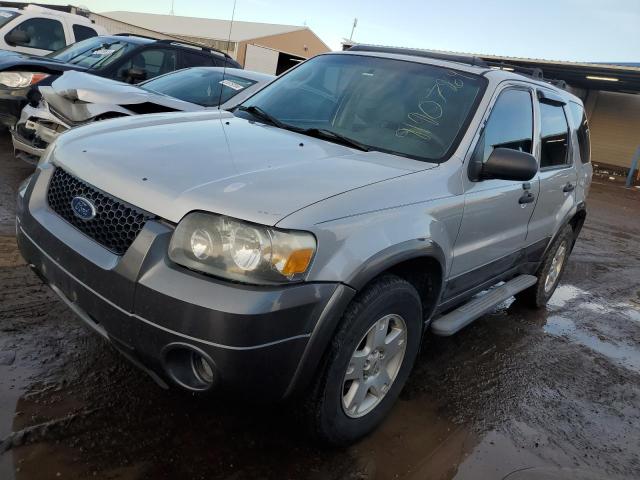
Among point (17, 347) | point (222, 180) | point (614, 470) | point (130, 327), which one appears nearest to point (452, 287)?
point (614, 470)

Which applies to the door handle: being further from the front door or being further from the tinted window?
the tinted window

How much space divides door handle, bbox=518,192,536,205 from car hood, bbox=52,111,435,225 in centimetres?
108

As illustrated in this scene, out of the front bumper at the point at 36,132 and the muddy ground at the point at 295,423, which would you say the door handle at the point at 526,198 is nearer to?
the muddy ground at the point at 295,423

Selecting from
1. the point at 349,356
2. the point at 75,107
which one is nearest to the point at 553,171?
the point at 349,356

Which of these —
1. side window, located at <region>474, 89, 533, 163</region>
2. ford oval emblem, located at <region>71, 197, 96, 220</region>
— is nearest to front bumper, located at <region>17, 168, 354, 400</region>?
ford oval emblem, located at <region>71, 197, 96, 220</region>

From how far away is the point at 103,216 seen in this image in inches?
87.2

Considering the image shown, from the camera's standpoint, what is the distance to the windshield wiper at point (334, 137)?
2.94m

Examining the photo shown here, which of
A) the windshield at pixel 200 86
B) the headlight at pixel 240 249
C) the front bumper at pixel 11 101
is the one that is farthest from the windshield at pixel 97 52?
the headlight at pixel 240 249

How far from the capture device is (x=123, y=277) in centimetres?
203

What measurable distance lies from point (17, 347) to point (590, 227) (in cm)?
1035

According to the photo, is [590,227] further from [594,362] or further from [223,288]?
[223,288]

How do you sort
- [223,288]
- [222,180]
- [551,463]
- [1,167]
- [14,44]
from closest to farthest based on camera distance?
[223,288], [222,180], [551,463], [1,167], [14,44]

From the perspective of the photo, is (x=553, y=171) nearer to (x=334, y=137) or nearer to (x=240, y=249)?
(x=334, y=137)

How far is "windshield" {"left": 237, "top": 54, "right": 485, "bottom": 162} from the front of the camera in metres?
3.02
